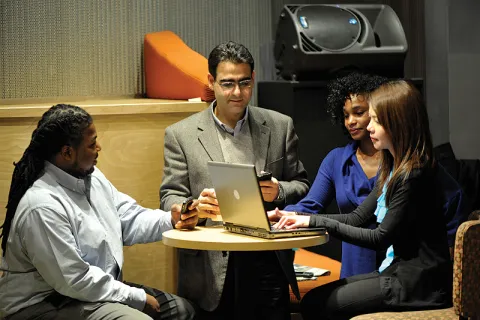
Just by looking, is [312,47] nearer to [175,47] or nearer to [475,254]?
[175,47]

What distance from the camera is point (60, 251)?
3334 mm

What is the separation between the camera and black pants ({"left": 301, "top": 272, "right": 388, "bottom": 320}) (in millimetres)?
3496

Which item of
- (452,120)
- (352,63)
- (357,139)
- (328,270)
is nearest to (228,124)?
(357,139)

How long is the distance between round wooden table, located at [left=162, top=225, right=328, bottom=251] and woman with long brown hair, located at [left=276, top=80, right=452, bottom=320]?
0.15 meters

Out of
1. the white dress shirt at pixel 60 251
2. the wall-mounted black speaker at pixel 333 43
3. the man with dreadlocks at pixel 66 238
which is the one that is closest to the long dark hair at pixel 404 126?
the man with dreadlocks at pixel 66 238

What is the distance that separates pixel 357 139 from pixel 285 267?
824 millimetres

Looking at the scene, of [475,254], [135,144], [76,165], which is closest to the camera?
[475,254]

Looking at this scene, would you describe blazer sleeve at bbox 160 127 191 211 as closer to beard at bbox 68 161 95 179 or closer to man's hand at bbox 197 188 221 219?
A: man's hand at bbox 197 188 221 219

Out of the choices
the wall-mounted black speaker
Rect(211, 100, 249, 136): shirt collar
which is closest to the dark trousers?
Rect(211, 100, 249, 136): shirt collar

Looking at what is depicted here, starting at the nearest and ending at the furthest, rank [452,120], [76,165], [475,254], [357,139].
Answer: [475,254], [76,165], [357,139], [452,120]

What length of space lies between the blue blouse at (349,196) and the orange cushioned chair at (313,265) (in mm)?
289

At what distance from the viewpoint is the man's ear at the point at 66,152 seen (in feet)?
11.5

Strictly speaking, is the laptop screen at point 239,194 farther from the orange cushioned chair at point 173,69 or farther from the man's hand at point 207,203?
the orange cushioned chair at point 173,69

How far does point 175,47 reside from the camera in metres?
5.05
